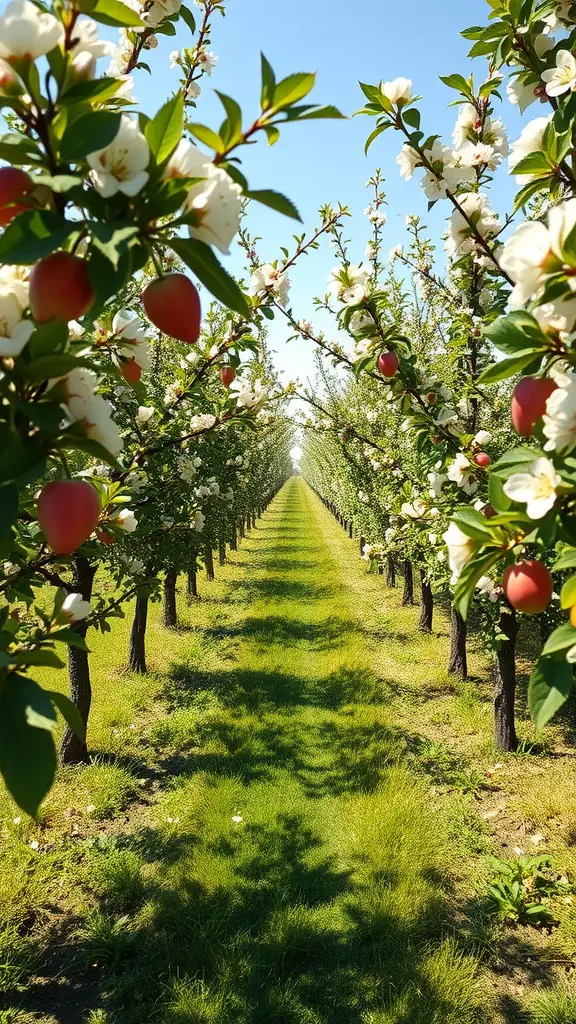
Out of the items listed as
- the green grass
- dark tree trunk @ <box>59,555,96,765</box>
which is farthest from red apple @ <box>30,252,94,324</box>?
dark tree trunk @ <box>59,555,96,765</box>

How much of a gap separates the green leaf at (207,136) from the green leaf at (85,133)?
0.10 m

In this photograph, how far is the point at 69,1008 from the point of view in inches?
116

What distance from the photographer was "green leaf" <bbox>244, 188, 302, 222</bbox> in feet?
2.77

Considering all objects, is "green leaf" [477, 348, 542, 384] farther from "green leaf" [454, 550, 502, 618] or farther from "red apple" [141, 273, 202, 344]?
"red apple" [141, 273, 202, 344]

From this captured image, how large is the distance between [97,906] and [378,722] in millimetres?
3191

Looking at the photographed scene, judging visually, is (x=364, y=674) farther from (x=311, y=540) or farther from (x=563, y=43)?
(x=311, y=540)

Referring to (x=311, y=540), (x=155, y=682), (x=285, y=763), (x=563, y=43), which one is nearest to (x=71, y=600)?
(x=563, y=43)

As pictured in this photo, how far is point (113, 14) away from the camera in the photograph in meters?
0.94

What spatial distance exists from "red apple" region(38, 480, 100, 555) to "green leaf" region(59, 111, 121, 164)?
476 mm

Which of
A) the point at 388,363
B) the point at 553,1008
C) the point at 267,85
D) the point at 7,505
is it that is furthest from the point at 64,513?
the point at 553,1008

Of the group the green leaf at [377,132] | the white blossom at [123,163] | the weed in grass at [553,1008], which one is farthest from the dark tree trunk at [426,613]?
the white blossom at [123,163]

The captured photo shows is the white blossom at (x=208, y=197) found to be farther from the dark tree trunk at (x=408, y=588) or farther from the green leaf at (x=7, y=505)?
the dark tree trunk at (x=408, y=588)

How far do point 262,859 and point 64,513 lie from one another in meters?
3.79

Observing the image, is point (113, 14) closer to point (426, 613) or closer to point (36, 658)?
point (36, 658)
